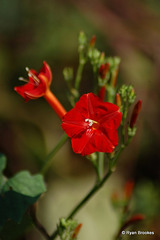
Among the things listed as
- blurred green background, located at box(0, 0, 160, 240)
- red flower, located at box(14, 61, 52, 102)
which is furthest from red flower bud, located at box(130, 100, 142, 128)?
blurred green background, located at box(0, 0, 160, 240)

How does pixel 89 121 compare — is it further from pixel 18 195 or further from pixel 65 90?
pixel 65 90

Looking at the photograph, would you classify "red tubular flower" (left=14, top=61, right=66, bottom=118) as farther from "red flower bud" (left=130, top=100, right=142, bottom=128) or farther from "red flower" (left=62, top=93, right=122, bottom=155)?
"red flower bud" (left=130, top=100, right=142, bottom=128)

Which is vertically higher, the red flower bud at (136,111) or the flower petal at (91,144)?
the flower petal at (91,144)

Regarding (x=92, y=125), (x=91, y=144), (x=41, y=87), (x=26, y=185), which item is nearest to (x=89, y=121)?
(x=92, y=125)

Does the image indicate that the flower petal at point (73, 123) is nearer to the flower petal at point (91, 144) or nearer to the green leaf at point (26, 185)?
the flower petal at point (91, 144)

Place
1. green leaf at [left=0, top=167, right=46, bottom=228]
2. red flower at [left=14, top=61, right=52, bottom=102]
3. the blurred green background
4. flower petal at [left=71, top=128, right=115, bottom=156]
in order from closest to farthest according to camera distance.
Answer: flower petal at [left=71, top=128, right=115, bottom=156]
green leaf at [left=0, top=167, right=46, bottom=228]
red flower at [left=14, top=61, right=52, bottom=102]
the blurred green background

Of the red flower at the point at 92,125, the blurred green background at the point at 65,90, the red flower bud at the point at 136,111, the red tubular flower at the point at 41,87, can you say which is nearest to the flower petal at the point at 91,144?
the red flower at the point at 92,125
